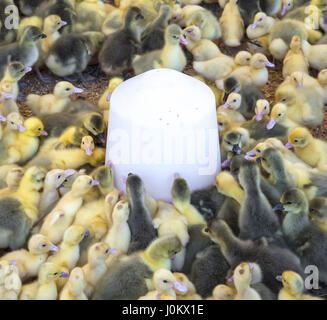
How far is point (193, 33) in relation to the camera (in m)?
3.44

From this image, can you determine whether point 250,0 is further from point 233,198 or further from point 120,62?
point 233,198

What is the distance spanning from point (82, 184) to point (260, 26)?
64.6 inches

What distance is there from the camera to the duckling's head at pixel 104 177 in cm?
254

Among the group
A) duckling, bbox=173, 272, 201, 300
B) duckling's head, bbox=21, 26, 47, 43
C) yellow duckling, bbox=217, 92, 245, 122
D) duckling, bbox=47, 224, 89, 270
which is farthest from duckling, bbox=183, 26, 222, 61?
duckling, bbox=173, 272, 201, 300

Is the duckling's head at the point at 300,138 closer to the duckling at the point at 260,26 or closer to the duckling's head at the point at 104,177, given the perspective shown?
the duckling's head at the point at 104,177

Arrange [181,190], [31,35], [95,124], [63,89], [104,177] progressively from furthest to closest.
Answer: [31,35] < [63,89] < [95,124] < [104,177] < [181,190]

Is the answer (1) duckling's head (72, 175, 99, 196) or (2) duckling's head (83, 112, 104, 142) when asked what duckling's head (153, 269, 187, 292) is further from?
(2) duckling's head (83, 112, 104, 142)

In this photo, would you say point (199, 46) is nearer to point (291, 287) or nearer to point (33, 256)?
point (33, 256)

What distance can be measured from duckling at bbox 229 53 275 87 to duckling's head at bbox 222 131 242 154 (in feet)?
1.83

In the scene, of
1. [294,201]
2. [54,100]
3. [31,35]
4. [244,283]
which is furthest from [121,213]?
[31,35]

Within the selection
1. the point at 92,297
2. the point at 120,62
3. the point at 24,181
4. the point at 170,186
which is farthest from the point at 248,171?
the point at 120,62

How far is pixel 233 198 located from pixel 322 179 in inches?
14.5

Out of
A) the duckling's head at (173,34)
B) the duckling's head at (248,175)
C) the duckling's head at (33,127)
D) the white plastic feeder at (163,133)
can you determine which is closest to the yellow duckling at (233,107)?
the white plastic feeder at (163,133)

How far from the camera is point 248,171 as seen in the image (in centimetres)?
241
